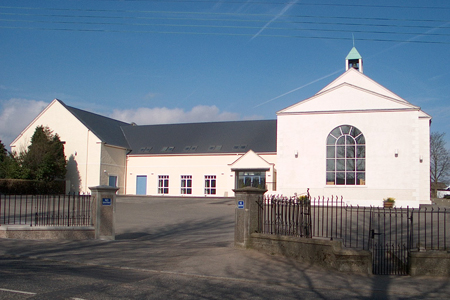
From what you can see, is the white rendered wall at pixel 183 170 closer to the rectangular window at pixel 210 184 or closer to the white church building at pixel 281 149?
the white church building at pixel 281 149

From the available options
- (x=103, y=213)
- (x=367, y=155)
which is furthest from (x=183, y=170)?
(x=103, y=213)

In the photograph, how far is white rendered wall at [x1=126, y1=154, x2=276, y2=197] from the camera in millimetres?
42156

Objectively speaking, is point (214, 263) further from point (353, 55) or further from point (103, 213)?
point (353, 55)

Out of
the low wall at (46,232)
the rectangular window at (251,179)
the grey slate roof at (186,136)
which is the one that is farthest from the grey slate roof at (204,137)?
the low wall at (46,232)

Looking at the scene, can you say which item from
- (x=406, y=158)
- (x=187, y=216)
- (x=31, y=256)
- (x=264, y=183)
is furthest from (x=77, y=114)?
(x=31, y=256)

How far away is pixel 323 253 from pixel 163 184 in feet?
117

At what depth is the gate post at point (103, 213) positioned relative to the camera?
13.5 meters

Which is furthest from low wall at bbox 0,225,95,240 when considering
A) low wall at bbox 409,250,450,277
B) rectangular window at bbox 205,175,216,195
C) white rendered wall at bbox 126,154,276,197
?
rectangular window at bbox 205,175,216,195

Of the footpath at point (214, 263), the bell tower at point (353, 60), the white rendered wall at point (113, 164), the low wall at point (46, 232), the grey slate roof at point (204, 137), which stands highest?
the bell tower at point (353, 60)

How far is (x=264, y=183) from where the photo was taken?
39031 mm

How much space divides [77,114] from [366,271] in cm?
3885

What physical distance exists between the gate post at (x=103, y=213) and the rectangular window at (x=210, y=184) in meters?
28.9

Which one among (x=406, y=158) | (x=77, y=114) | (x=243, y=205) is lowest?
(x=243, y=205)

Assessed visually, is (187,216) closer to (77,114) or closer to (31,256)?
(31,256)
